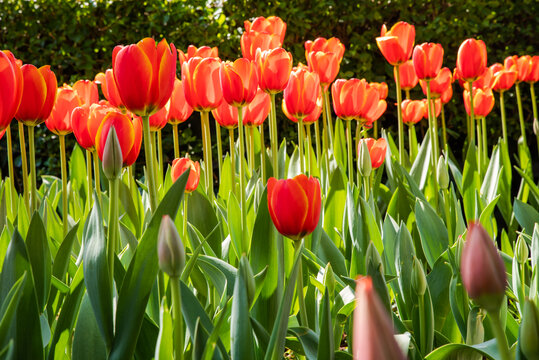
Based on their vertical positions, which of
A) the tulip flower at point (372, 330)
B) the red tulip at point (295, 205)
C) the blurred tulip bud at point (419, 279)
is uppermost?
the tulip flower at point (372, 330)

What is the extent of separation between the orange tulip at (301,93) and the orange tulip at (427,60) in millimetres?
727

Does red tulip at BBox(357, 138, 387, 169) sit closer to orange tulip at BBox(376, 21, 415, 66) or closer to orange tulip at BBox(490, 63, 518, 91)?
orange tulip at BBox(376, 21, 415, 66)

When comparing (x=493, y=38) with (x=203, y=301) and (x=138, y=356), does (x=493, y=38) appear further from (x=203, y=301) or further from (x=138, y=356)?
(x=138, y=356)

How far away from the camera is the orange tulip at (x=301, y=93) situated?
168 centimetres

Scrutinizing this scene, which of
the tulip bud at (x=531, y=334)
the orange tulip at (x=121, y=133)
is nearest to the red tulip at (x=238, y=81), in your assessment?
the orange tulip at (x=121, y=133)

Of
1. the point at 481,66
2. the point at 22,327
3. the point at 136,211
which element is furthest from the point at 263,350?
the point at 481,66

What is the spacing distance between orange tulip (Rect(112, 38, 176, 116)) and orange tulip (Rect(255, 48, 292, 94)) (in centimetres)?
60

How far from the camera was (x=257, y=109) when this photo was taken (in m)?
1.82

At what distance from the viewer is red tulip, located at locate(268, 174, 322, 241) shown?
39.4 inches

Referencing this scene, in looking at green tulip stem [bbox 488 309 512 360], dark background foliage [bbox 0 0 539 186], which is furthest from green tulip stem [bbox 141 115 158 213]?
dark background foliage [bbox 0 0 539 186]

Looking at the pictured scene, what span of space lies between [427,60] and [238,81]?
1.06 meters

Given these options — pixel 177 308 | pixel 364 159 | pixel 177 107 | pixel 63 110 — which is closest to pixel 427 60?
pixel 364 159

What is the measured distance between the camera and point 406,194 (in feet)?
6.82

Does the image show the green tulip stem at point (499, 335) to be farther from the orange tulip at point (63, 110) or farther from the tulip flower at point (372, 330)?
the orange tulip at point (63, 110)
